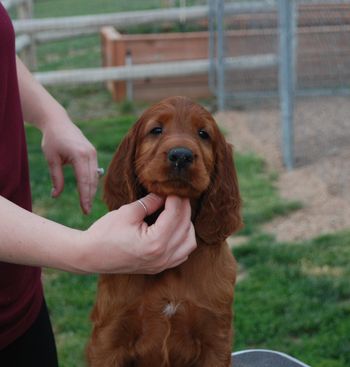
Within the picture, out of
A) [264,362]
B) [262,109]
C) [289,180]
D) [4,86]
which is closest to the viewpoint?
[4,86]

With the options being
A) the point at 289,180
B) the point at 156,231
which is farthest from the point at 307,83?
the point at 156,231

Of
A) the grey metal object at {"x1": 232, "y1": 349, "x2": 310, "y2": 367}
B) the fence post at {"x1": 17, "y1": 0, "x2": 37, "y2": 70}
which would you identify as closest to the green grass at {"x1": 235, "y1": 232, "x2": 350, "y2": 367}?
the grey metal object at {"x1": 232, "y1": 349, "x2": 310, "y2": 367}

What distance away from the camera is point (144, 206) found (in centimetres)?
187

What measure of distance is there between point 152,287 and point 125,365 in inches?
11.0

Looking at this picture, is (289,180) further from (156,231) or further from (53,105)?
(156,231)

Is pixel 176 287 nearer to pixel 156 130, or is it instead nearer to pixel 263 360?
pixel 156 130

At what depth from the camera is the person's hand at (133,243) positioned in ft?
5.47

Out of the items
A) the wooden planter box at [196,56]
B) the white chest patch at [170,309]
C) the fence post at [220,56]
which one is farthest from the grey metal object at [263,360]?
the fence post at [220,56]

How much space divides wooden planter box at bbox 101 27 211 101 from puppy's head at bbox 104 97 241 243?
277 inches

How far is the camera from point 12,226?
66.2 inches

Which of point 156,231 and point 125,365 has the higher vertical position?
point 156,231

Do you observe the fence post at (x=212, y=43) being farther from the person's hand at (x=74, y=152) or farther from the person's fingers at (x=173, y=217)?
the person's fingers at (x=173, y=217)

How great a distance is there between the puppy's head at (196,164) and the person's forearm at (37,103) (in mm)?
232

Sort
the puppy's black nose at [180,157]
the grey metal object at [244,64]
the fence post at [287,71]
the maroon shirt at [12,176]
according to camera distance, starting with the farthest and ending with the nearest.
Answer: the grey metal object at [244,64], the fence post at [287,71], the maroon shirt at [12,176], the puppy's black nose at [180,157]
